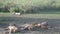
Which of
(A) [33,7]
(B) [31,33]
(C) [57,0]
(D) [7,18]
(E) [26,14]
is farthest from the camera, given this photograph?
(C) [57,0]

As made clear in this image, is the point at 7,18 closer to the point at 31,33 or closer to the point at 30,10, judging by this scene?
the point at 30,10

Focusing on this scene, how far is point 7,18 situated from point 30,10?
3184mm

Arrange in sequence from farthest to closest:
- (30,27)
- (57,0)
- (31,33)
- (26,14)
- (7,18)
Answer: (57,0) < (26,14) < (7,18) < (30,27) < (31,33)

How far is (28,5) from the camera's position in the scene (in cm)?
1898

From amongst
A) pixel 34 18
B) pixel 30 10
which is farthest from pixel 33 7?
pixel 34 18

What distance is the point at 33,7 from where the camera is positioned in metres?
18.8

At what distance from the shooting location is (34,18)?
51.6 ft

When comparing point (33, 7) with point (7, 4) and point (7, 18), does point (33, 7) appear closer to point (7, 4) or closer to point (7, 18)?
point (7, 4)

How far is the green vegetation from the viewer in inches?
724

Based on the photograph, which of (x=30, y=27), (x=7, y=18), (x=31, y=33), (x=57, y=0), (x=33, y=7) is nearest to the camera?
(x=31, y=33)

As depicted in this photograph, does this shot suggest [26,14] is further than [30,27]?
Yes

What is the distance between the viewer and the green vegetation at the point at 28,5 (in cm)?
1839

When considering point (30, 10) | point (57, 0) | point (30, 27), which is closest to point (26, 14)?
point (30, 10)

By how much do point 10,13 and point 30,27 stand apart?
5.97 metres
